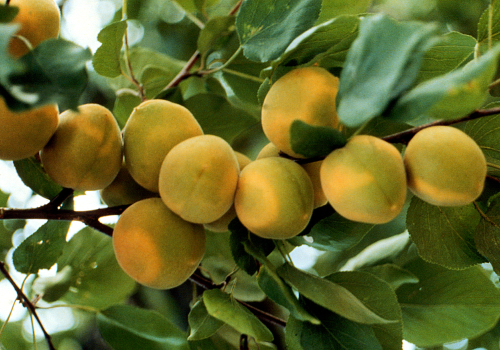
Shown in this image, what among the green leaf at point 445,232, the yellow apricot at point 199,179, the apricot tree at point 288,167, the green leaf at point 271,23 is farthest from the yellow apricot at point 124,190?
the green leaf at point 445,232

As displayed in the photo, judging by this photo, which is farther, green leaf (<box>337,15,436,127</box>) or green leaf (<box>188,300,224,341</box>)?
green leaf (<box>188,300,224,341</box>)

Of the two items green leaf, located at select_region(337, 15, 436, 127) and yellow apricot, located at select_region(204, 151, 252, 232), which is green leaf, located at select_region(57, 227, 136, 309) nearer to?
yellow apricot, located at select_region(204, 151, 252, 232)

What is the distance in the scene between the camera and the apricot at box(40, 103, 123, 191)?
47cm

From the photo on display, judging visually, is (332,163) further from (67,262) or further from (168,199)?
(67,262)

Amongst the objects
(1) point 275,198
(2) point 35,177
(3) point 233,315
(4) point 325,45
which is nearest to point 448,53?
(4) point 325,45

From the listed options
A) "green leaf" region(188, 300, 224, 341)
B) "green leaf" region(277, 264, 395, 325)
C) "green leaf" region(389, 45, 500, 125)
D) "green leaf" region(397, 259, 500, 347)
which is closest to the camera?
"green leaf" region(389, 45, 500, 125)

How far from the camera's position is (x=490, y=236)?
0.48m

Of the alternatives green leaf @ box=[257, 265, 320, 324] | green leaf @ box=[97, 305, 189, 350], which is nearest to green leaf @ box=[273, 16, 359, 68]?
green leaf @ box=[257, 265, 320, 324]

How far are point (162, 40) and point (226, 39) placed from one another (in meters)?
0.74

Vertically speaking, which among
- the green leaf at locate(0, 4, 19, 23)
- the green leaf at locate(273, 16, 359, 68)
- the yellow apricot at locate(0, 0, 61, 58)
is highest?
the green leaf at locate(0, 4, 19, 23)

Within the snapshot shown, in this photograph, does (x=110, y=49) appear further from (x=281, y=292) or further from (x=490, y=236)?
(x=490, y=236)

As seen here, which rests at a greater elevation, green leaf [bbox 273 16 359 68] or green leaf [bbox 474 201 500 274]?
green leaf [bbox 273 16 359 68]

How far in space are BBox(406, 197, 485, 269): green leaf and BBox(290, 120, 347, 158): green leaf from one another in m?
Result: 0.18

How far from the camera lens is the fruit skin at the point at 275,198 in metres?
0.42
